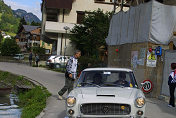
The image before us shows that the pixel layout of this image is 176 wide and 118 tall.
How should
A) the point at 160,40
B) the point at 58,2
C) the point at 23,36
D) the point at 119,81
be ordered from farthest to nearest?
the point at 23,36, the point at 58,2, the point at 160,40, the point at 119,81

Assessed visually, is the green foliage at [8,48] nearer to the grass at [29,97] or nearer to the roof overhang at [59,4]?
the roof overhang at [59,4]

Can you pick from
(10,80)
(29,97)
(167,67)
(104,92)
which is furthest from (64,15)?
(104,92)

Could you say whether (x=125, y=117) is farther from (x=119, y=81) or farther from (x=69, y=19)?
(x=69, y=19)

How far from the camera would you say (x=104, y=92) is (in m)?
6.85

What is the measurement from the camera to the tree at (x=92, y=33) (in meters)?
31.1

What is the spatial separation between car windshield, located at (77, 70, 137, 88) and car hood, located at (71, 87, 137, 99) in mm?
278

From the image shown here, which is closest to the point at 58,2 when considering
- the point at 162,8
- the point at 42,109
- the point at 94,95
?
the point at 162,8

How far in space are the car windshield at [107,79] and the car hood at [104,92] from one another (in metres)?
0.28

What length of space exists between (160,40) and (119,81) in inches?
265

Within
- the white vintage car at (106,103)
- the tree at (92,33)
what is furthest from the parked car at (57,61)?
the white vintage car at (106,103)

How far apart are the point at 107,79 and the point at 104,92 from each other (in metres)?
1.09

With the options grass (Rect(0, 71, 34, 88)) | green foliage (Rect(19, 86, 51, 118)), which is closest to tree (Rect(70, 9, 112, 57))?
grass (Rect(0, 71, 34, 88))

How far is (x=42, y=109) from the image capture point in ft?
33.5

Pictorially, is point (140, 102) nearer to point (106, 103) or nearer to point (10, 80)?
point (106, 103)
